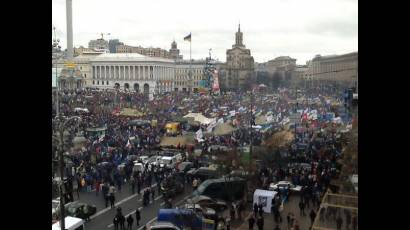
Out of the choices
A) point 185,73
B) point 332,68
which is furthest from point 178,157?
point 185,73

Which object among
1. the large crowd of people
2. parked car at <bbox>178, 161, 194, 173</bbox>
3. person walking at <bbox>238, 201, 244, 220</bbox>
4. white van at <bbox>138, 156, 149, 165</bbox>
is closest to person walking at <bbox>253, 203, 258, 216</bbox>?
the large crowd of people

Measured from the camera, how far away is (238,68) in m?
22.3

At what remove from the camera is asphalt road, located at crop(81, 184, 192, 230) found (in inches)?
207

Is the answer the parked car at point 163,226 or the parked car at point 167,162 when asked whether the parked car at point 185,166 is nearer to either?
the parked car at point 167,162

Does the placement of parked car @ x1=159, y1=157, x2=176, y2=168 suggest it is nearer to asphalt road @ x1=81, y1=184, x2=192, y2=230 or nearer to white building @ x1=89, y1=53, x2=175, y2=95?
asphalt road @ x1=81, y1=184, x2=192, y2=230

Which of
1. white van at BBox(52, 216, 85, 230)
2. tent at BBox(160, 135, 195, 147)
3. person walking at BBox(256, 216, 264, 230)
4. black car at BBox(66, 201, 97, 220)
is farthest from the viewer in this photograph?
tent at BBox(160, 135, 195, 147)

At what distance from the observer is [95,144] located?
317 inches

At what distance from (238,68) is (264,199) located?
17.2 m

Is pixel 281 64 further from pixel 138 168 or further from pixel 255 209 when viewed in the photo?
pixel 255 209

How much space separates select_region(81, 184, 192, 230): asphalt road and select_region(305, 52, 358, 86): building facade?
225 inches
